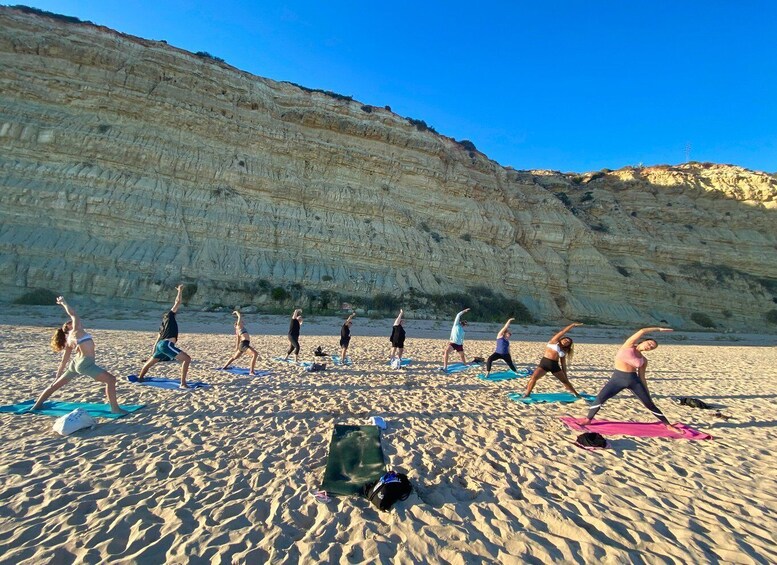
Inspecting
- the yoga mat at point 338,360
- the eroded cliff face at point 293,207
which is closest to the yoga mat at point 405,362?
the yoga mat at point 338,360

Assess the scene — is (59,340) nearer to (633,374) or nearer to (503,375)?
(633,374)

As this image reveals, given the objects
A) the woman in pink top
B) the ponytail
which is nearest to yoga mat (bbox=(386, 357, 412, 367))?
the woman in pink top

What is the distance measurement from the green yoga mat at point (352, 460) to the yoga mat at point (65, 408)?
137 inches

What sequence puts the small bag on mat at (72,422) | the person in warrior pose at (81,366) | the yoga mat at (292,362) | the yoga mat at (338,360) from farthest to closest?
the yoga mat at (338,360) < the yoga mat at (292,362) < the person in warrior pose at (81,366) < the small bag on mat at (72,422)

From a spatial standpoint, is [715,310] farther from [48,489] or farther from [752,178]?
[48,489]

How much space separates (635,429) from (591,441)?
1315mm

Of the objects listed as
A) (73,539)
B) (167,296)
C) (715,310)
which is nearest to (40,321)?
(167,296)

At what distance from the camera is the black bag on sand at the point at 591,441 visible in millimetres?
4824

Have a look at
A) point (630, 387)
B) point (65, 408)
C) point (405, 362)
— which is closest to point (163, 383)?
point (65, 408)

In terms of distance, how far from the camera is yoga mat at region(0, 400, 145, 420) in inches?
205

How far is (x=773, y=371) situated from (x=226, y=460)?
1759 cm

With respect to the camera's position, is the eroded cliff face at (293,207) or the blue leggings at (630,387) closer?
the blue leggings at (630,387)

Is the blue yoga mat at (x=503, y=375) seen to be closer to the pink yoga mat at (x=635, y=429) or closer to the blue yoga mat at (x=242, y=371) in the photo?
the pink yoga mat at (x=635, y=429)

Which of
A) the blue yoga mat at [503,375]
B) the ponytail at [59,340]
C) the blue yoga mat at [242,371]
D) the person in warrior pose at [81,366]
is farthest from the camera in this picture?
the blue yoga mat at [503,375]
